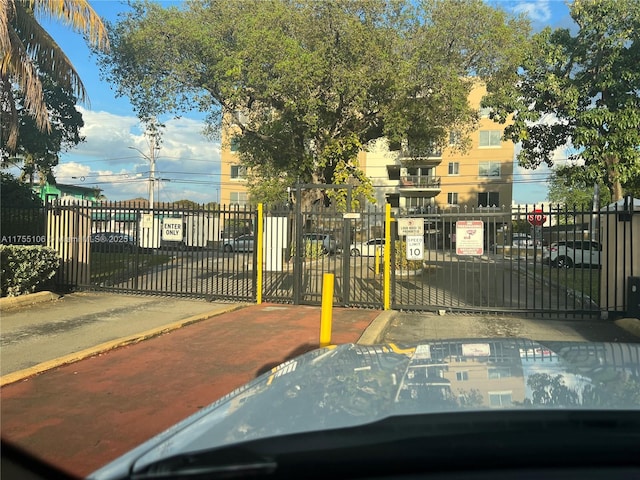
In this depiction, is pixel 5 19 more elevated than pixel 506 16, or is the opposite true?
pixel 506 16

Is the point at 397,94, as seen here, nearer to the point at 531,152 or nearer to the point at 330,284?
the point at 531,152

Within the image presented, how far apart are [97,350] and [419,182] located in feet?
140

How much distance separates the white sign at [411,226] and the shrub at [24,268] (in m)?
7.49

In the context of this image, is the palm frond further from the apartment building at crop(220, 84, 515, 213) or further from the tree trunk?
the apartment building at crop(220, 84, 515, 213)

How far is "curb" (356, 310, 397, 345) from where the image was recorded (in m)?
7.42

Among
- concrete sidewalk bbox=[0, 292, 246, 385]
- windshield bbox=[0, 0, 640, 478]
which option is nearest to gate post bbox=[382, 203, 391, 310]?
windshield bbox=[0, 0, 640, 478]

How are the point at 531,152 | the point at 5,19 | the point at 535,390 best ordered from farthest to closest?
the point at 531,152
the point at 5,19
the point at 535,390

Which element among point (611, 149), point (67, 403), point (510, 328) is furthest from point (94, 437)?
point (611, 149)

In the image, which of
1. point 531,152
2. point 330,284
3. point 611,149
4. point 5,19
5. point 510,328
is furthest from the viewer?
point 531,152

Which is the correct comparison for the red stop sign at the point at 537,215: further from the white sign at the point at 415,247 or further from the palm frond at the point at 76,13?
the palm frond at the point at 76,13

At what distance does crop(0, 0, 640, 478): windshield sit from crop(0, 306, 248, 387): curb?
0.12 feet

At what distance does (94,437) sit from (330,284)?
11.2 ft

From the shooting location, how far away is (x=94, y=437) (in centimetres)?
408

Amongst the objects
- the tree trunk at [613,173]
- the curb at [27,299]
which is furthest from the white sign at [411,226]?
the curb at [27,299]
